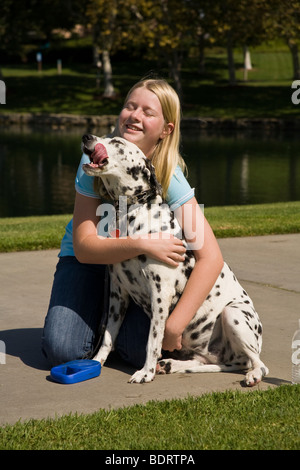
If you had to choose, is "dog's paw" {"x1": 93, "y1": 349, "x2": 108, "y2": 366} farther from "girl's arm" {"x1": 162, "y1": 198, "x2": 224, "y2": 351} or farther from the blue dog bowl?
"girl's arm" {"x1": 162, "y1": 198, "x2": 224, "y2": 351}

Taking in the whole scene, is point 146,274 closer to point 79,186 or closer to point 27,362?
point 79,186

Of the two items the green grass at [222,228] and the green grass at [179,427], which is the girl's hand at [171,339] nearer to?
the green grass at [179,427]

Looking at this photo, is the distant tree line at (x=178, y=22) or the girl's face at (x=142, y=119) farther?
the distant tree line at (x=178, y=22)

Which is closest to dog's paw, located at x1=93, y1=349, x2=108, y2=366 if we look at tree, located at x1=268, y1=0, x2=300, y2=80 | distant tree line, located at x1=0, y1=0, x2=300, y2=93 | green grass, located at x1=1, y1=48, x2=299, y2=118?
green grass, located at x1=1, y1=48, x2=299, y2=118

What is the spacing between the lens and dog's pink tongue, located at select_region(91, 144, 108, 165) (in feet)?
14.8

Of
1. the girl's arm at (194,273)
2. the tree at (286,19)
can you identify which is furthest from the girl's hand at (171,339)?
the tree at (286,19)

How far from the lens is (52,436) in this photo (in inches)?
152

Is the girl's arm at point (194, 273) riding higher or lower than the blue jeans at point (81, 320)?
higher

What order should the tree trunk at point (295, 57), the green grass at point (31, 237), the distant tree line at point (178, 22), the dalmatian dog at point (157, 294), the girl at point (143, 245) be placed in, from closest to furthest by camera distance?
the dalmatian dog at point (157, 294), the girl at point (143, 245), the green grass at point (31, 237), the distant tree line at point (178, 22), the tree trunk at point (295, 57)

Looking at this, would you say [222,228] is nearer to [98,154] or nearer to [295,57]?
[98,154]

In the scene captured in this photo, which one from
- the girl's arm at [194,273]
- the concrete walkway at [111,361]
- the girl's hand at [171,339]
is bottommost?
the concrete walkway at [111,361]

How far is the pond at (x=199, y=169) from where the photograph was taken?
18.7 metres

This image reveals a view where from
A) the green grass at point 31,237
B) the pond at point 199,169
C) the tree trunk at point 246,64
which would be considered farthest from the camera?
the tree trunk at point 246,64

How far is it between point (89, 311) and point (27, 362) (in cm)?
54
